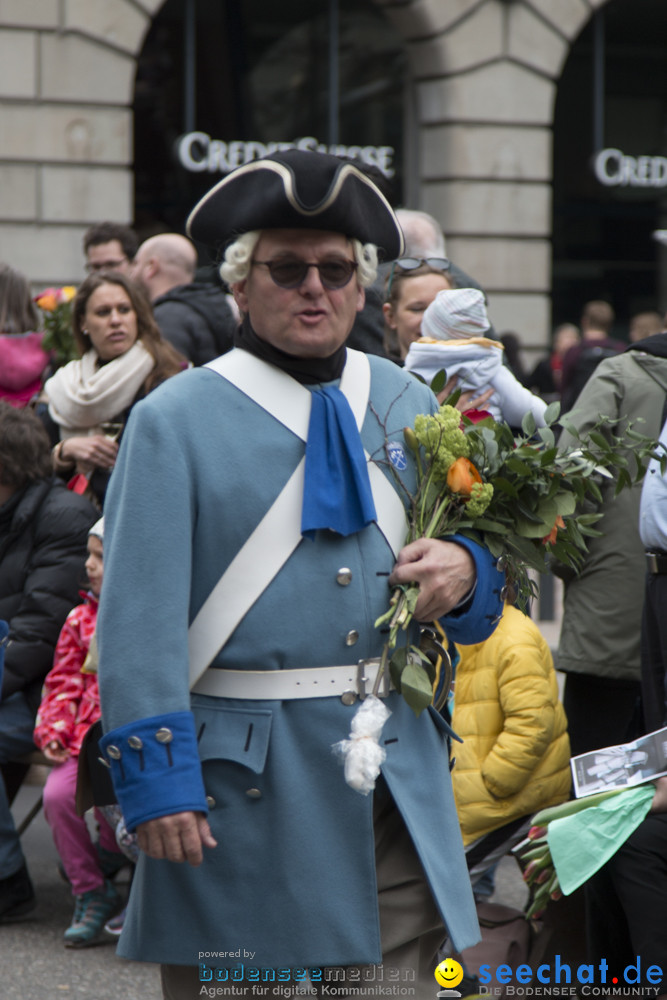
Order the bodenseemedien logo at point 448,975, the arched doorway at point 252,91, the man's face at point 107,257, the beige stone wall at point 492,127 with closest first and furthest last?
the bodenseemedien logo at point 448,975 < the man's face at point 107,257 < the beige stone wall at point 492,127 < the arched doorway at point 252,91

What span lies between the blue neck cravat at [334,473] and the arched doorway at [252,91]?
12.4m

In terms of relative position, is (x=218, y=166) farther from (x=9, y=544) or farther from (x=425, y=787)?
(x=425, y=787)

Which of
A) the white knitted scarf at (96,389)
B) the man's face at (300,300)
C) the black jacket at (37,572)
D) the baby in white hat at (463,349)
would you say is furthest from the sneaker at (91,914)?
the man's face at (300,300)

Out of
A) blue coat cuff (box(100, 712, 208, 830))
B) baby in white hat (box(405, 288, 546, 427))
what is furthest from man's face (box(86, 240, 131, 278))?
blue coat cuff (box(100, 712, 208, 830))

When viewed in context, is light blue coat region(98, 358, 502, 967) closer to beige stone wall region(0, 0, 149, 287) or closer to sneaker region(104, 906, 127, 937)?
sneaker region(104, 906, 127, 937)

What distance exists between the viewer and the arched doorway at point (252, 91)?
1511cm

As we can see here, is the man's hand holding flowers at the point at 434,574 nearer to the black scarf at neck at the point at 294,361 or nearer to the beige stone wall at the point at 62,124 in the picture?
the black scarf at neck at the point at 294,361

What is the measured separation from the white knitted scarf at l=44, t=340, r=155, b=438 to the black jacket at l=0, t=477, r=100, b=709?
42 centimetres

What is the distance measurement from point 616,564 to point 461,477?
93.7 inches

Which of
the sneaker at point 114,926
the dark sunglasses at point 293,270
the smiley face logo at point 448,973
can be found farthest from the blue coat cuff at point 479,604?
the sneaker at point 114,926

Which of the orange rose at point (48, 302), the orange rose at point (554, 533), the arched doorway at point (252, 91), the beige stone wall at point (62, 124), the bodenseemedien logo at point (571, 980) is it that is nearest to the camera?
the orange rose at point (554, 533)

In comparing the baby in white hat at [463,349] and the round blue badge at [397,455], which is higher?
the baby in white hat at [463,349]

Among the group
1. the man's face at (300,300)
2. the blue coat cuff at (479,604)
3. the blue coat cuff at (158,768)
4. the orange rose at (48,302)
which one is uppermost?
the orange rose at (48,302)

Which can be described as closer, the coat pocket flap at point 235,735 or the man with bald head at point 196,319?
the coat pocket flap at point 235,735
